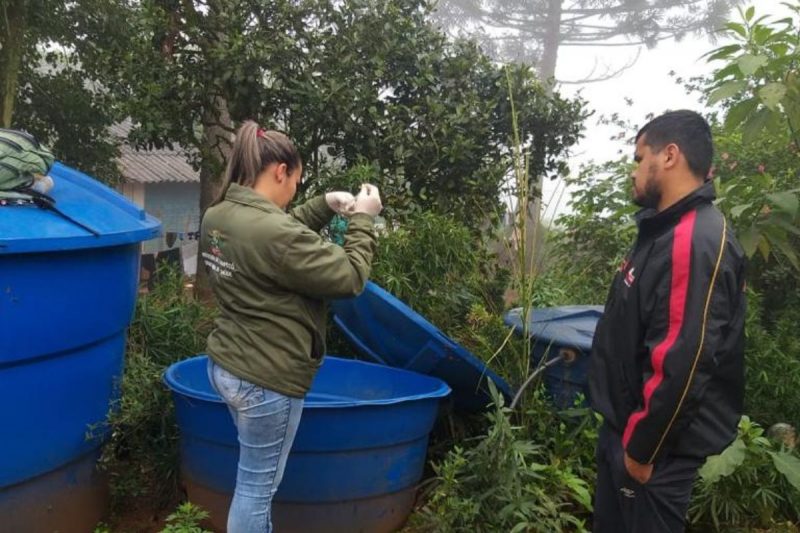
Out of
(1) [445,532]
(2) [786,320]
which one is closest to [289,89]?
(1) [445,532]

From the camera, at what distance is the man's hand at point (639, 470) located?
6.37 feet

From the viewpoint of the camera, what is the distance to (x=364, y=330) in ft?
11.0

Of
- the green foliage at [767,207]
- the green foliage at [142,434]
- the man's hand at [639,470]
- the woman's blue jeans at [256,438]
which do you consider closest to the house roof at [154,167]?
the green foliage at [142,434]

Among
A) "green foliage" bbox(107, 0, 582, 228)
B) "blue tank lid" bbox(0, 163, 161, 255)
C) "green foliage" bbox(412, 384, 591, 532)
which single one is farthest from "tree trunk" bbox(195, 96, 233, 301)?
"green foliage" bbox(412, 384, 591, 532)

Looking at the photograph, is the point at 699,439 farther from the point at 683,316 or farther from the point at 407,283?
the point at 407,283

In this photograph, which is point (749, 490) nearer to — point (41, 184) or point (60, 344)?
point (60, 344)

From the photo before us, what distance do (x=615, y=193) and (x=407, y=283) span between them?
2.28 metres

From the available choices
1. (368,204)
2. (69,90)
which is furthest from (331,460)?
(69,90)

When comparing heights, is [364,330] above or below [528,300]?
below

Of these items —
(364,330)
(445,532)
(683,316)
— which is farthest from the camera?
(364,330)

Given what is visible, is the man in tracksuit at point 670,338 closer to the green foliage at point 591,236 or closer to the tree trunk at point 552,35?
the green foliage at point 591,236

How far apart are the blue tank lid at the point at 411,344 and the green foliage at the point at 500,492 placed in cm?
34

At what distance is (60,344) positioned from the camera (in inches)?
103

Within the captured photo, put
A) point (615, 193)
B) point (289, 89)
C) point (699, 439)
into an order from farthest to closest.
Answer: point (615, 193) → point (289, 89) → point (699, 439)
